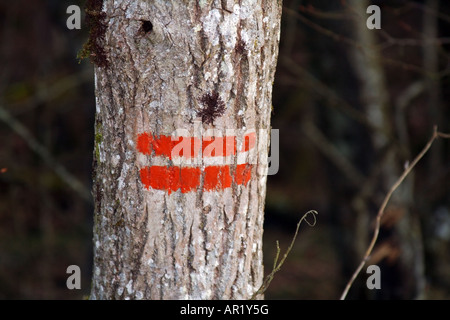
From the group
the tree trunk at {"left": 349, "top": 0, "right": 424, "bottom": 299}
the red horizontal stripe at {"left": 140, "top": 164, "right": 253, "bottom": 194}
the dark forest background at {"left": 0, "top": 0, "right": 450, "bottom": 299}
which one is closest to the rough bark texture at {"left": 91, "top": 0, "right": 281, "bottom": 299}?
the red horizontal stripe at {"left": 140, "top": 164, "right": 253, "bottom": 194}

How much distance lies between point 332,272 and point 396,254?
10.2 feet

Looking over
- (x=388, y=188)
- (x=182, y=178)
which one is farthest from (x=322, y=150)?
(x=182, y=178)

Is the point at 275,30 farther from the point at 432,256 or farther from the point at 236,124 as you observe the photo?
the point at 432,256

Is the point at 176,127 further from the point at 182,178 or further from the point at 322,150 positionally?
the point at 322,150

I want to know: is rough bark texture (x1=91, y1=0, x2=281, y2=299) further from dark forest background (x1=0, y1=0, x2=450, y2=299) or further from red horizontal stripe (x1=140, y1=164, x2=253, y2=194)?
dark forest background (x1=0, y1=0, x2=450, y2=299)

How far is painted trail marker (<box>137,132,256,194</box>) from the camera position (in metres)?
1.69

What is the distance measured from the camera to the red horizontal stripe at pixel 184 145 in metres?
1.69

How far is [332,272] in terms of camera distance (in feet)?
23.6

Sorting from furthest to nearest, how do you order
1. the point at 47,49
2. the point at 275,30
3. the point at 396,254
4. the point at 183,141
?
1. the point at 47,49
2. the point at 396,254
3. the point at 275,30
4. the point at 183,141

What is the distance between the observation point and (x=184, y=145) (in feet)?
5.53

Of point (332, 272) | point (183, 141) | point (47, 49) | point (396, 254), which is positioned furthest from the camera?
point (332, 272)

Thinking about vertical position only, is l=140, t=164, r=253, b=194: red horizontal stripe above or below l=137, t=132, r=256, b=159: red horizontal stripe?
below

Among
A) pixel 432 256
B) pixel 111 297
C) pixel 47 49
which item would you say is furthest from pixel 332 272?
pixel 111 297

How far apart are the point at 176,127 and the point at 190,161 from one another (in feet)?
0.42
